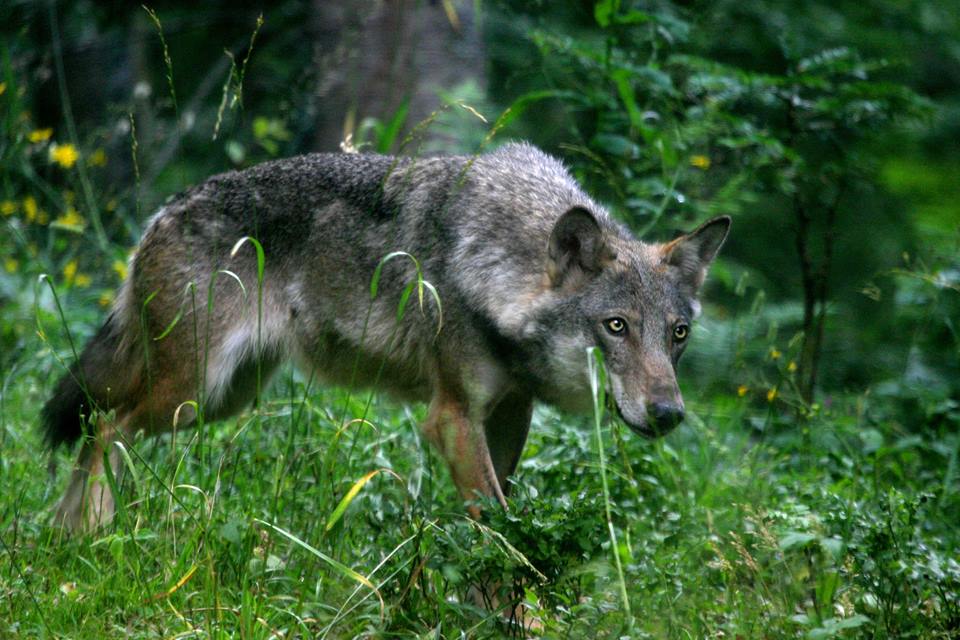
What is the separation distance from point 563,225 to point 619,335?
0.56 m

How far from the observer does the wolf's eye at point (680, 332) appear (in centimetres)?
475

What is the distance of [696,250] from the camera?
197 inches

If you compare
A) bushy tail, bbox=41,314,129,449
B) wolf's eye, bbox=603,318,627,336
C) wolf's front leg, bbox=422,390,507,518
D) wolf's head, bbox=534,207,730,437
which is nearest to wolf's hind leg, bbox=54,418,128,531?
bushy tail, bbox=41,314,129,449

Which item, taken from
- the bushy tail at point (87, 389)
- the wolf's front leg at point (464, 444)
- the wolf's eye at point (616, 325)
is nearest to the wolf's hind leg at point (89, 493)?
the bushy tail at point (87, 389)

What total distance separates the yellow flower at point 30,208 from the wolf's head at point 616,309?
181 inches

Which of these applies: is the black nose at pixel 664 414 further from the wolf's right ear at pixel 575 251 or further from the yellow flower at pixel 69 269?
the yellow flower at pixel 69 269

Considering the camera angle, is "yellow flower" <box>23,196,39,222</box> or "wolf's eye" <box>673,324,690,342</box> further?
"yellow flower" <box>23,196,39,222</box>

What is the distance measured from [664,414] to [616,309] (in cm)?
57

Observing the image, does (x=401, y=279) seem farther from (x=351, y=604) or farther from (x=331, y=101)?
(x=331, y=101)

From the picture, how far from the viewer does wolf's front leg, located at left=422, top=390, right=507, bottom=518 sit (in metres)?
4.85

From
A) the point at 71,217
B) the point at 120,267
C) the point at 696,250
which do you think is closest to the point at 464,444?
the point at 696,250

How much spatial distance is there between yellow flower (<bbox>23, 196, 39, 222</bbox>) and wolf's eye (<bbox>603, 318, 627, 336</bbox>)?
191 inches

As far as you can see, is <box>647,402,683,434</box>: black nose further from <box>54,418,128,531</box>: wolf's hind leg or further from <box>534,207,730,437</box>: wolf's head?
<box>54,418,128,531</box>: wolf's hind leg

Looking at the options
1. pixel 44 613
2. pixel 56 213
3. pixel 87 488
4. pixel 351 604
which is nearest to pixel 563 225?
pixel 351 604
